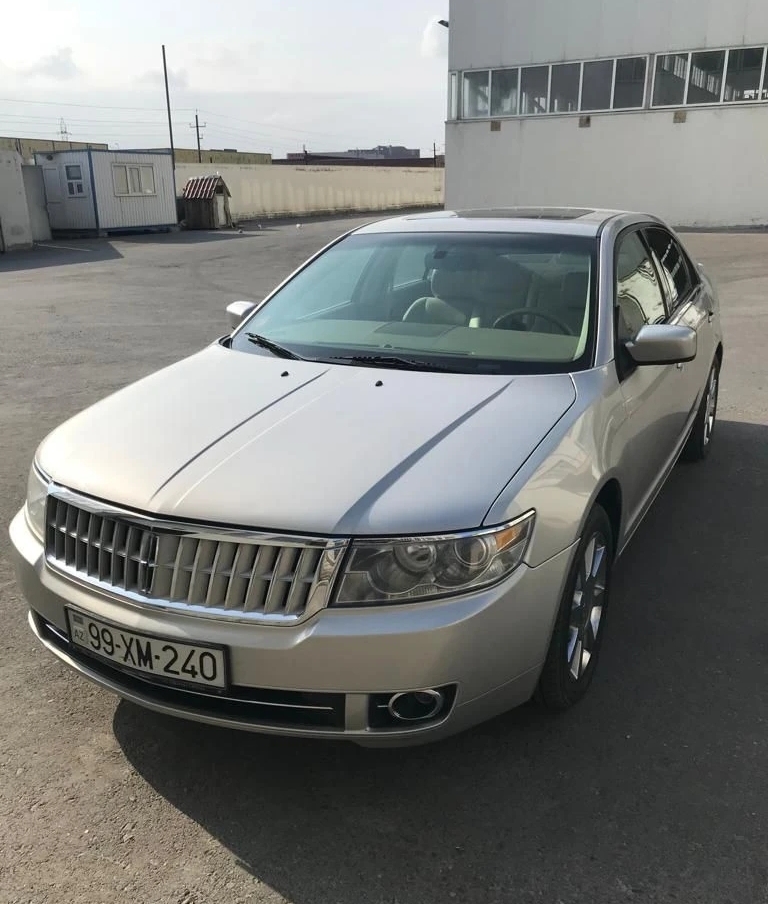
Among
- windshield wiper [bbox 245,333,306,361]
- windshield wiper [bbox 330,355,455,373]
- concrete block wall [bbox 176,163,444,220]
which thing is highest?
windshield wiper [bbox 330,355,455,373]

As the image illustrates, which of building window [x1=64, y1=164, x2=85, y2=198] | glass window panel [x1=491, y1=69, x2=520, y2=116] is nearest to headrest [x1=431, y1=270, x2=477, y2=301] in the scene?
glass window panel [x1=491, y1=69, x2=520, y2=116]

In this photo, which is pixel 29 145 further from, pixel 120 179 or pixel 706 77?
pixel 706 77

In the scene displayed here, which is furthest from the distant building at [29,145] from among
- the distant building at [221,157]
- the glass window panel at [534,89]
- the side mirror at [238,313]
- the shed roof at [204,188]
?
the side mirror at [238,313]

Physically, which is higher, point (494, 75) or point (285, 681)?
point (494, 75)

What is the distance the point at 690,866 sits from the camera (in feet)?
7.30

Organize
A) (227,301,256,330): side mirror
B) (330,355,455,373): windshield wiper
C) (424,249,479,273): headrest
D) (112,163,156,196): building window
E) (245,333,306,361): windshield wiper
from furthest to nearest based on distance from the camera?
(112,163,156,196): building window, (227,301,256,330): side mirror, (424,249,479,273): headrest, (245,333,306,361): windshield wiper, (330,355,455,373): windshield wiper

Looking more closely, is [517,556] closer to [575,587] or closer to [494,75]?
[575,587]

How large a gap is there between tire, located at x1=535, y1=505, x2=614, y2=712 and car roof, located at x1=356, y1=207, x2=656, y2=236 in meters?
1.57

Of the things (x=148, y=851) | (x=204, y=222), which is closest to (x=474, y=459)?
(x=148, y=851)

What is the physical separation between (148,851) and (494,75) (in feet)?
85.9

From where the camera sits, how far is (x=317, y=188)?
39.4 metres

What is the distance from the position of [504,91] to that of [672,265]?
22595mm

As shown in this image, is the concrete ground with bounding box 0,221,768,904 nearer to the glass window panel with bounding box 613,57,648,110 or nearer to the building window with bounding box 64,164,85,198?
the glass window panel with bounding box 613,57,648,110

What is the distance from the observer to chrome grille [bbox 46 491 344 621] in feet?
7.20
